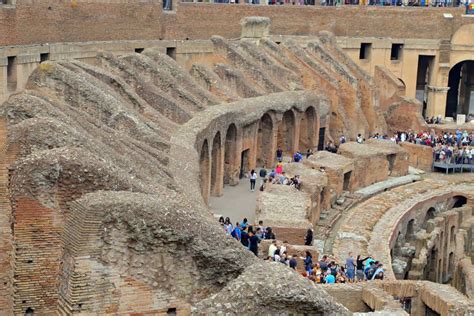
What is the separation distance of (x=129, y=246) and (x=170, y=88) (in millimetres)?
14444

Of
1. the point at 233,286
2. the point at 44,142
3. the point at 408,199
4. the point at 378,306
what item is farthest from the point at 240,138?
the point at 233,286

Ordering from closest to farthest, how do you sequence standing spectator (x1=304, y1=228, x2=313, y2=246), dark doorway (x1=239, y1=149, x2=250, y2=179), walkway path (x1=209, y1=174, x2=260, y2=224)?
standing spectator (x1=304, y1=228, x2=313, y2=246) < walkway path (x1=209, y1=174, x2=260, y2=224) < dark doorway (x1=239, y1=149, x2=250, y2=179)

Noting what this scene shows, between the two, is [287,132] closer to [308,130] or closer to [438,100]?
[308,130]

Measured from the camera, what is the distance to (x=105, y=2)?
2662cm

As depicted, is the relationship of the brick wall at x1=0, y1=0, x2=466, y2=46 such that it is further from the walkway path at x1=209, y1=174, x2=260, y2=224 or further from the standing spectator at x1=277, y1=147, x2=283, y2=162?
the walkway path at x1=209, y1=174, x2=260, y2=224

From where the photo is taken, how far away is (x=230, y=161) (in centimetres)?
2512

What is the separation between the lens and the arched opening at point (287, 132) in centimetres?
2869

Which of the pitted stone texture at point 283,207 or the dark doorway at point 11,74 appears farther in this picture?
the dark doorway at point 11,74

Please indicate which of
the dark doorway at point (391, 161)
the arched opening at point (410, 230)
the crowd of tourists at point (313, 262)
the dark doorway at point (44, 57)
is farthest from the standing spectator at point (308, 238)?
the dark doorway at point (391, 161)

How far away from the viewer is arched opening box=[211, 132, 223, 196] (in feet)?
77.3

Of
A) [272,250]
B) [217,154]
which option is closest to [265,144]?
[217,154]

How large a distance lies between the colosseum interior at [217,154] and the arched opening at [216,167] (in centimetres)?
4

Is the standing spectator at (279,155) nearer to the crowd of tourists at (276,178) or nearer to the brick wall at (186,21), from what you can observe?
the crowd of tourists at (276,178)

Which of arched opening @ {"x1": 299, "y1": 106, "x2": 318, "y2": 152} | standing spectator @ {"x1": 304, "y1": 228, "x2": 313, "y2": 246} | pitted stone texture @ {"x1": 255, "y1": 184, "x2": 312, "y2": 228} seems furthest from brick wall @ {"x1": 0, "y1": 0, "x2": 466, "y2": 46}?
standing spectator @ {"x1": 304, "y1": 228, "x2": 313, "y2": 246}
